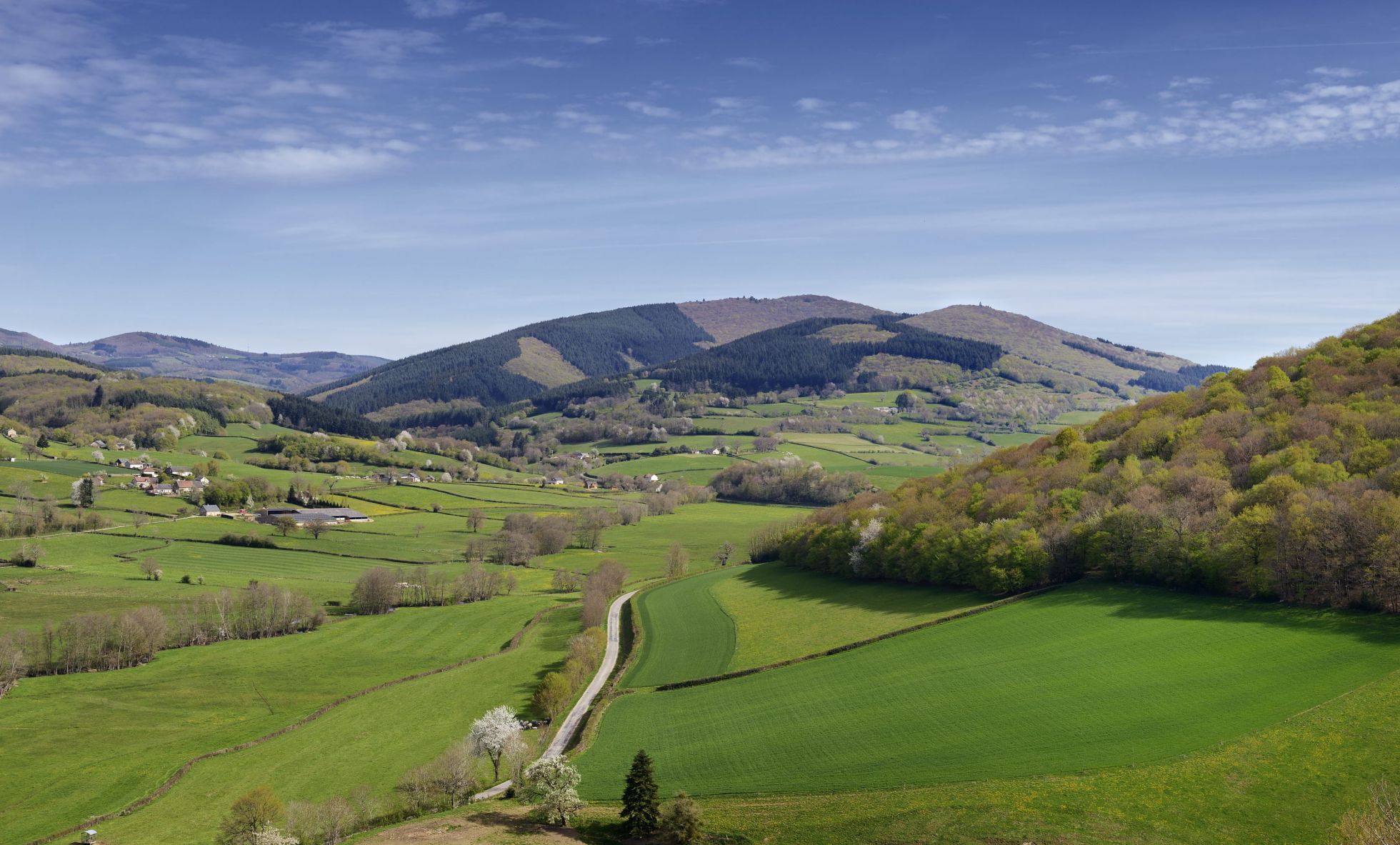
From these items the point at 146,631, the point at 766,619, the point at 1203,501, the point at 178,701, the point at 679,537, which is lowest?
the point at 178,701

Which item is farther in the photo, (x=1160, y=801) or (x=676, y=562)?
(x=676, y=562)

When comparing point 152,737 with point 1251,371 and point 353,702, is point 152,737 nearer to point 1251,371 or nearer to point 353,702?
point 353,702

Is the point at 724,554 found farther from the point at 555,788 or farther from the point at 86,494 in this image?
the point at 86,494

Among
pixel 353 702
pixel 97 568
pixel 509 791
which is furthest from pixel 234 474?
pixel 509 791

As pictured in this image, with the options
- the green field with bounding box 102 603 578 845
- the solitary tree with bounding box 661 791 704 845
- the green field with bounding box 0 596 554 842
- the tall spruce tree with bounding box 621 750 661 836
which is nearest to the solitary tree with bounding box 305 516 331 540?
the green field with bounding box 0 596 554 842

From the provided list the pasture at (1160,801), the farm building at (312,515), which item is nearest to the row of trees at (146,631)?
the farm building at (312,515)

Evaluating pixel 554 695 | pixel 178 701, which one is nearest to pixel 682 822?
pixel 554 695

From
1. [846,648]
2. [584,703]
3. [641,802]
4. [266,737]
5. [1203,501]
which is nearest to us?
[641,802]
